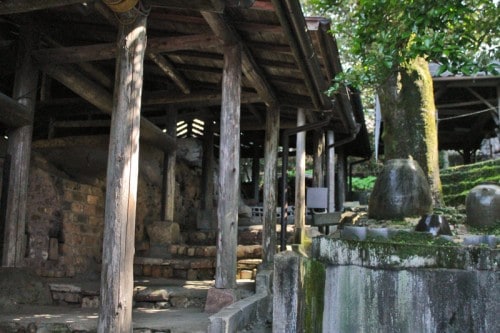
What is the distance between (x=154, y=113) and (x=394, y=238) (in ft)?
23.8

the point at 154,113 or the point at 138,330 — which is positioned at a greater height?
the point at 154,113

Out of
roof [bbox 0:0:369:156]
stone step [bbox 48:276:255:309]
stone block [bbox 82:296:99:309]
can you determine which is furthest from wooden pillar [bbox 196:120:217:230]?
stone block [bbox 82:296:99:309]

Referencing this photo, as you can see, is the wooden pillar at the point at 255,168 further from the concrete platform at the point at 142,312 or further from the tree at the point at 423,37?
the concrete platform at the point at 142,312

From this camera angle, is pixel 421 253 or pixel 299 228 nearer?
pixel 421 253

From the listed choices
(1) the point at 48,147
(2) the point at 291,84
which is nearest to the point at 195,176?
(1) the point at 48,147

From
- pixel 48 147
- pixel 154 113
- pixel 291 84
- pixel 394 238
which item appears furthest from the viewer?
pixel 154 113

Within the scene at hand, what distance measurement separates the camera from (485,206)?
5539mm

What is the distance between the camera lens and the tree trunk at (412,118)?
904 cm

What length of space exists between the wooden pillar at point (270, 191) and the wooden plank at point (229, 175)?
6.35ft

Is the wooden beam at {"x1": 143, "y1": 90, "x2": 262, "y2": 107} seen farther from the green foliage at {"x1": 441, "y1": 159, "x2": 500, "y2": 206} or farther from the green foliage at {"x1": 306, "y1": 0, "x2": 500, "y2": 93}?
the green foliage at {"x1": 441, "y1": 159, "x2": 500, "y2": 206}

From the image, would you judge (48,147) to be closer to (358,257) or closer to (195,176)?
(195,176)

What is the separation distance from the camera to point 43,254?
698 cm

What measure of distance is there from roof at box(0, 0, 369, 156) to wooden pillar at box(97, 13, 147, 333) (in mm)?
611

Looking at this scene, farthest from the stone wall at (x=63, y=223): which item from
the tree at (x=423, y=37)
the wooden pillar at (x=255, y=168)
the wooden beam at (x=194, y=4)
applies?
the wooden pillar at (x=255, y=168)
